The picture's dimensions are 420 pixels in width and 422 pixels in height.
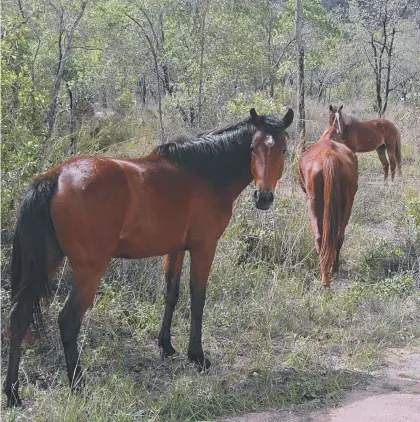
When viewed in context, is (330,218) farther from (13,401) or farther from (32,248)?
(13,401)

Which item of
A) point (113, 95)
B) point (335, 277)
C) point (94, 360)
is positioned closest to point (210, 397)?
point (94, 360)

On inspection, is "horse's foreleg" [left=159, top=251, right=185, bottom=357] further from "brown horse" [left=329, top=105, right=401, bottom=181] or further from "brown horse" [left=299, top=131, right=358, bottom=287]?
"brown horse" [left=329, top=105, right=401, bottom=181]

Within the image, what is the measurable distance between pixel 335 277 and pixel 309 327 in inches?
61.9

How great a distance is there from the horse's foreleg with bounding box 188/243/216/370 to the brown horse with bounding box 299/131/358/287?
2.01 meters

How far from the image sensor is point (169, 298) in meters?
4.38

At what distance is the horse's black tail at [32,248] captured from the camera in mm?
3369

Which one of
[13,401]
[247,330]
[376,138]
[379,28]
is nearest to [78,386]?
[13,401]

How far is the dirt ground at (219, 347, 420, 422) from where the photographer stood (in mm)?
3385

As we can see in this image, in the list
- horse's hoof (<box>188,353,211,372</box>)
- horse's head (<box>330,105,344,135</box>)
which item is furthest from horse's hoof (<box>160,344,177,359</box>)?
horse's head (<box>330,105,344,135</box>)

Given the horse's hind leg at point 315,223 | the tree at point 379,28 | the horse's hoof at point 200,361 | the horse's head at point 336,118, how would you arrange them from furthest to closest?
the tree at point 379,28 < the horse's head at point 336,118 < the horse's hind leg at point 315,223 < the horse's hoof at point 200,361

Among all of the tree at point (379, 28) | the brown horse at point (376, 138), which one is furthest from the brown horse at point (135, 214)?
the tree at point (379, 28)

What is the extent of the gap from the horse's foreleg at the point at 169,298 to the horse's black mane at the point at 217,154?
0.75 meters

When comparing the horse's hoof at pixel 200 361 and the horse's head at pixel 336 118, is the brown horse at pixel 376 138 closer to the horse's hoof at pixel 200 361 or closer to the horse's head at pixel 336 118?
the horse's head at pixel 336 118

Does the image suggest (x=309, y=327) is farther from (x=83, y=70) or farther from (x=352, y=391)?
(x=83, y=70)
